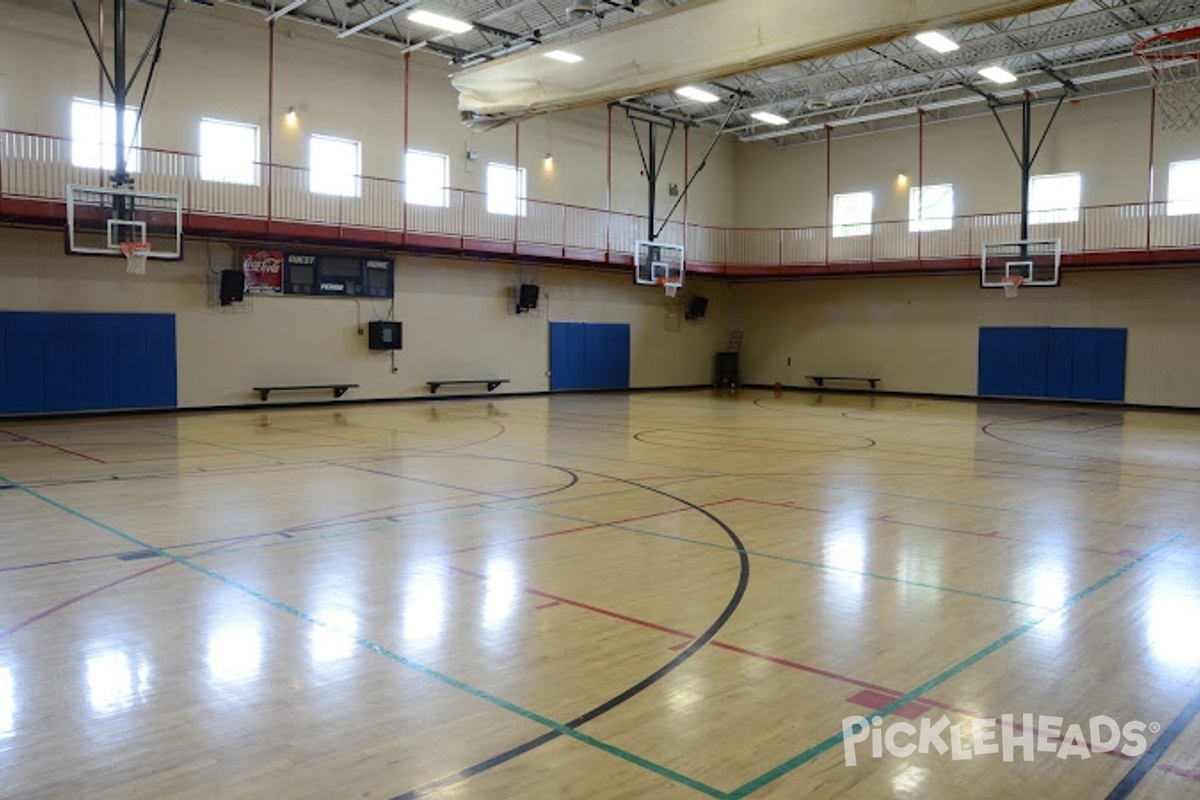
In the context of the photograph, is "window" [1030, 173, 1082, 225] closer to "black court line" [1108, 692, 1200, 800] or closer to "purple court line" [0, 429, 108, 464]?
"purple court line" [0, 429, 108, 464]

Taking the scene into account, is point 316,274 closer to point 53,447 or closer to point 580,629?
point 53,447

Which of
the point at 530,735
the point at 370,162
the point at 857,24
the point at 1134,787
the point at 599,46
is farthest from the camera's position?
the point at 370,162

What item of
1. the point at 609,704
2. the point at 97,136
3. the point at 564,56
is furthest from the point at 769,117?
the point at 609,704

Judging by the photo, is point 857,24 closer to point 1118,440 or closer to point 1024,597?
point 1024,597

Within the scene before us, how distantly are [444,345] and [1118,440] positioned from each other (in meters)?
16.0

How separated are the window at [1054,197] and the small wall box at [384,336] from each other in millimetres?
17414

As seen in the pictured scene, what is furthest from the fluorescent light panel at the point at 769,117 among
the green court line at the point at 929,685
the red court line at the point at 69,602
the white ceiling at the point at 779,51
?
the red court line at the point at 69,602

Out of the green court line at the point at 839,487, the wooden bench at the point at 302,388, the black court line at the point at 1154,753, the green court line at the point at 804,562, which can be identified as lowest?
the black court line at the point at 1154,753

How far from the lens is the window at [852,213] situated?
29.0 meters

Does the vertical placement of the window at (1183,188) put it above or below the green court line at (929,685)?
above

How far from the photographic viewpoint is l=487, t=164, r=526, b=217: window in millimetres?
25266

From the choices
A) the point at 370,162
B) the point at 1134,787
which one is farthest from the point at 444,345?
the point at 1134,787

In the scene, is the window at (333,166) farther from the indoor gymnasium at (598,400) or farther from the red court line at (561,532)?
the red court line at (561,532)

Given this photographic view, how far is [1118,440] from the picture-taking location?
53.6 feet
